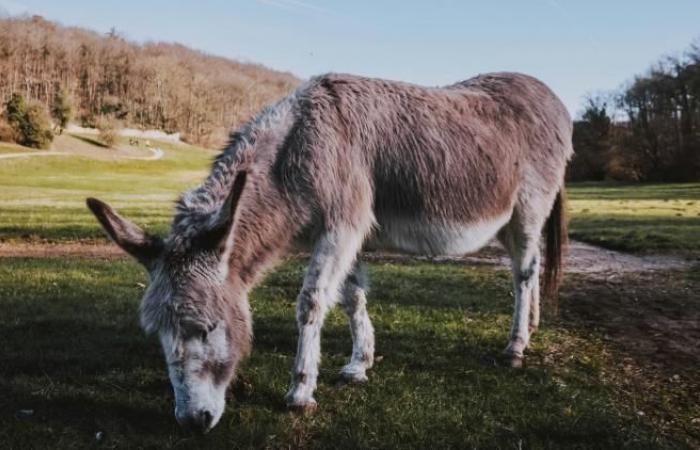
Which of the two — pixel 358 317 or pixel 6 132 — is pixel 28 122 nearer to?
pixel 6 132

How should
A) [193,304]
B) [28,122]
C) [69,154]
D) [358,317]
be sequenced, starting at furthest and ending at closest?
[69,154]
[28,122]
[358,317]
[193,304]

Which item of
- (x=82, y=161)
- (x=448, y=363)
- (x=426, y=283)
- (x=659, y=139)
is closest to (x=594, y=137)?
(x=659, y=139)

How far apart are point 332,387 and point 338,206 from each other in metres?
1.66

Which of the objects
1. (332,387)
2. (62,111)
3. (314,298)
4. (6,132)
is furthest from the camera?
(62,111)

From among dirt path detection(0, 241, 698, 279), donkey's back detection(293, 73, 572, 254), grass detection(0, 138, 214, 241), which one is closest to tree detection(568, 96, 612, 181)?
grass detection(0, 138, 214, 241)

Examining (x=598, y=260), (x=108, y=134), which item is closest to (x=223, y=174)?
(x=598, y=260)

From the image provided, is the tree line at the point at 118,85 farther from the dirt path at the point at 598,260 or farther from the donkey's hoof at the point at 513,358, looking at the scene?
the donkey's hoof at the point at 513,358

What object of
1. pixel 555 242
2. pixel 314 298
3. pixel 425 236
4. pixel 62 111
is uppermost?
pixel 62 111

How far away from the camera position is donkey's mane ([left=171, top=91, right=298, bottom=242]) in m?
4.10

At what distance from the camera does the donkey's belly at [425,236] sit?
5.33 m

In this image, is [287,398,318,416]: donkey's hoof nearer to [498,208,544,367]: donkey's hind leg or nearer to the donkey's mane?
the donkey's mane

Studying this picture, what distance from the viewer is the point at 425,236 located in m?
5.42

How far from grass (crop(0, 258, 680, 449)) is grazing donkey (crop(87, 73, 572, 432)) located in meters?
0.40

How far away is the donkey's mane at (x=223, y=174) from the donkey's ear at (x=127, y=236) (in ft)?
0.59
